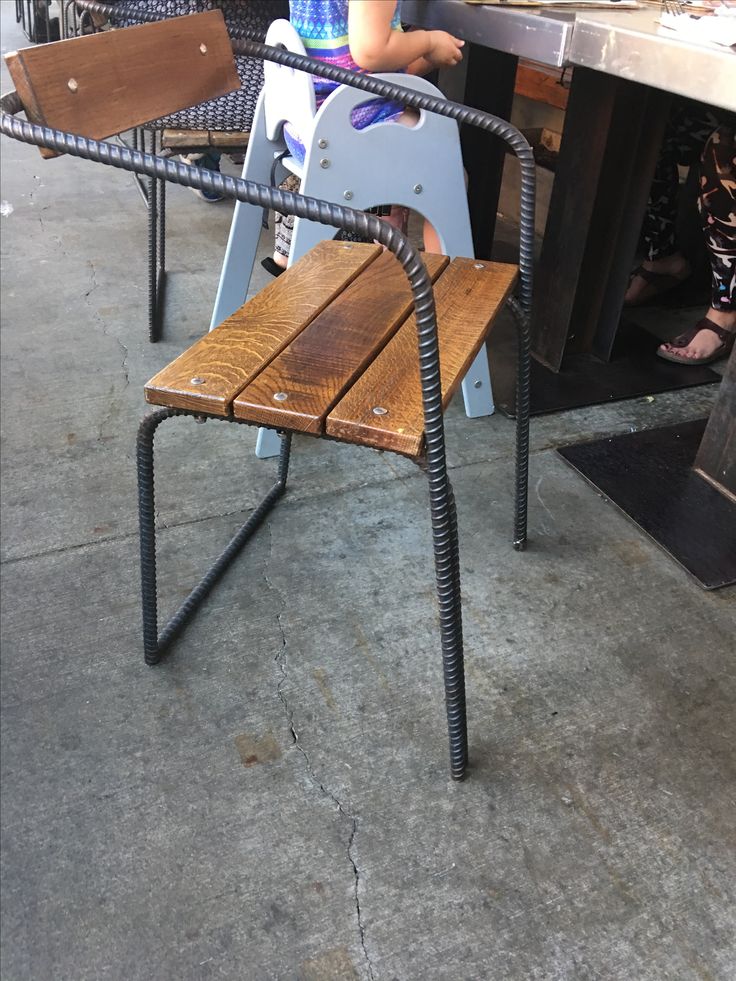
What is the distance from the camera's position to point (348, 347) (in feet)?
3.93

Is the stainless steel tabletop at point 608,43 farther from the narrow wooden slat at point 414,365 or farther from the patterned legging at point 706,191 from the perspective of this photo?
the patterned legging at point 706,191

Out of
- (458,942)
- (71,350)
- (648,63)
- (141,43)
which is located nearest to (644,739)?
(458,942)

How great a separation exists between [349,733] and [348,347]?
23.2 inches

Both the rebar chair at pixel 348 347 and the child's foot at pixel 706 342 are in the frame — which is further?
the child's foot at pixel 706 342

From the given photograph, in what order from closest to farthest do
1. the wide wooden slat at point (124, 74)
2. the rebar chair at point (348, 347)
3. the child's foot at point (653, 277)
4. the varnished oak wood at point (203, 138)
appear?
the rebar chair at point (348, 347) < the wide wooden slat at point (124, 74) < the varnished oak wood at point (203, 138) < the child's foot at point (653, 277)

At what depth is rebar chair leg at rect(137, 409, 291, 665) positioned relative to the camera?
3.99 feet

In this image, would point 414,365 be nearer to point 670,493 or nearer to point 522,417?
point 522,417

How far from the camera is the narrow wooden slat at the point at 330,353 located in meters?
1.05

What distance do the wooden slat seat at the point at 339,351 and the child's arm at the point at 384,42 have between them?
46 cm

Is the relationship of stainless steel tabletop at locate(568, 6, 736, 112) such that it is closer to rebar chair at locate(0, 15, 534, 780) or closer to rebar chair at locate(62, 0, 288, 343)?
rebar chair at locate(0, 15, 534, 780)

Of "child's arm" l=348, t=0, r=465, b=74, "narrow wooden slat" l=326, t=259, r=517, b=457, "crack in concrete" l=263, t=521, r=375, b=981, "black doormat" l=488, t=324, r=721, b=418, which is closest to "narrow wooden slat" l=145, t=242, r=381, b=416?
"narrow wooden slat" l=326, t=259, r=517, b=457

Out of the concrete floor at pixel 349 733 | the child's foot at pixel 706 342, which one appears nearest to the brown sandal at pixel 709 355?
the child's foot at pixel 706 342

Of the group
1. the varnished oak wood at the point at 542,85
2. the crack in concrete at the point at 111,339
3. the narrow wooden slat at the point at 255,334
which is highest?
the narrow wooden slat at the point at 255,334

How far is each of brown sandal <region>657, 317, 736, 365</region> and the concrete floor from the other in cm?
45
